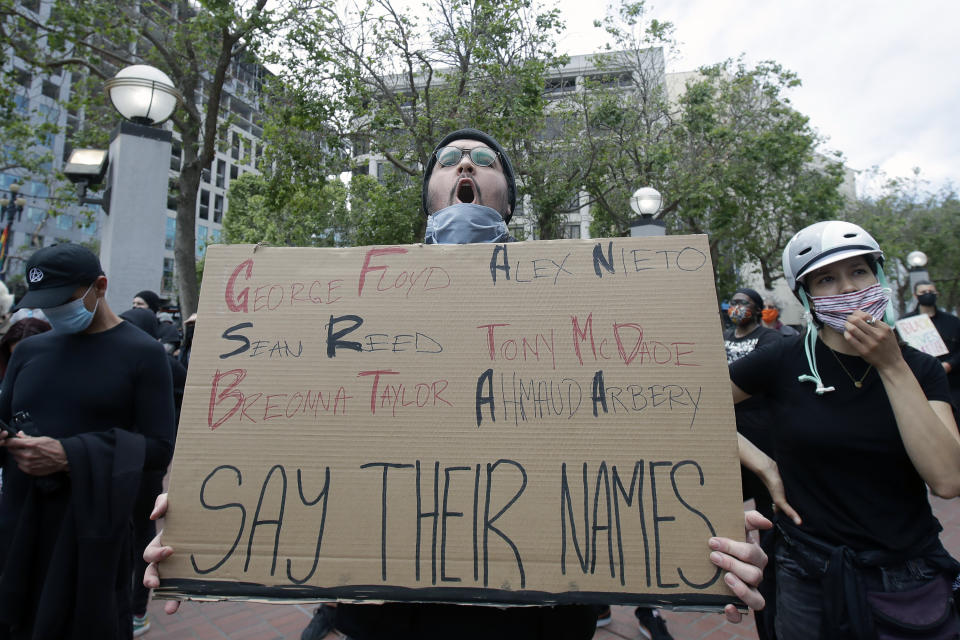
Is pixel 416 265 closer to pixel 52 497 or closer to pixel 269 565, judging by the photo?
pixel 269 565

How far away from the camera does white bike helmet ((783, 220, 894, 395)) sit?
178 cm

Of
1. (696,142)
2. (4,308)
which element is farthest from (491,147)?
(696,142)

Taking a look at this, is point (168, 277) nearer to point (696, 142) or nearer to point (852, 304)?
point (696, 142)

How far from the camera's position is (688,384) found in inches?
53.0

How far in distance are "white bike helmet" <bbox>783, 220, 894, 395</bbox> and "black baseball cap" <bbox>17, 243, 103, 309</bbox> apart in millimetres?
2598

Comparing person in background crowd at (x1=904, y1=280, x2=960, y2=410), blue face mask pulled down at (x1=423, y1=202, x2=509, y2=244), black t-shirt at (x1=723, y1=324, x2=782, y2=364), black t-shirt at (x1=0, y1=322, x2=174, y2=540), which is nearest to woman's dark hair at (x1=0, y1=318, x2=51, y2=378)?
black t-shirt at (x1=0, y1=322, x2=174, y2=540)

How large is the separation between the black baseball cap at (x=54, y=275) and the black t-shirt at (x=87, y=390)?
22 cm

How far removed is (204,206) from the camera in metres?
49.5

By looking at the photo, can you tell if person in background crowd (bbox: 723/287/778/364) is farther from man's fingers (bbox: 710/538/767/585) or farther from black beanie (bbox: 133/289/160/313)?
black beanie (bbox: 133/289/160/313)

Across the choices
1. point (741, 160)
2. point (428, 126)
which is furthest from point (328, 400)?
point (741, 160)

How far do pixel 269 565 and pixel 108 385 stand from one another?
52.2 inches

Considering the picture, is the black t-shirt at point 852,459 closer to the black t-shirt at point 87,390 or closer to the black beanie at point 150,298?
the black t-shirt at point 87,390

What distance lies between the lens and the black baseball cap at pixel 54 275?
2.04 meters

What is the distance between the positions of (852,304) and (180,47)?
1133 cm
